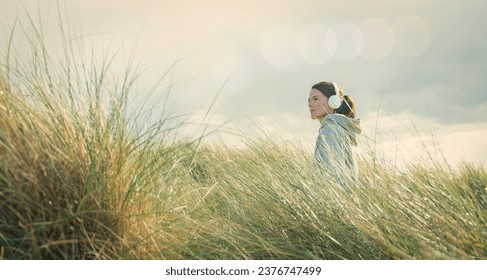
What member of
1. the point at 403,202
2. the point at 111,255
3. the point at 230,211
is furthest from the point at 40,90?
the point at 403,202

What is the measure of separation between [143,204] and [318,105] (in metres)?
2.60

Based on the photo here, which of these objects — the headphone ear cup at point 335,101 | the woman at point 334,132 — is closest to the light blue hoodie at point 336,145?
the woman at point 334,132

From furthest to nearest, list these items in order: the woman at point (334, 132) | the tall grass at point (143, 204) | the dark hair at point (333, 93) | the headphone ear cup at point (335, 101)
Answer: the dark hair at point (333, 93) → the headphone ear cup at point (335, 101) → the woman at point (334, 132) → the tall grass at point (143, 204)

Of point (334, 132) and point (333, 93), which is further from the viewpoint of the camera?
point (333, 93)

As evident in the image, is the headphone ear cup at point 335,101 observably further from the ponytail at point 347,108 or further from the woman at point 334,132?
the ponytail at point 347,108

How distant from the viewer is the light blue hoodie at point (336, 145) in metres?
3.51

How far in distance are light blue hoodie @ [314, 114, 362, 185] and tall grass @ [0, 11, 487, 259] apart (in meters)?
0.18

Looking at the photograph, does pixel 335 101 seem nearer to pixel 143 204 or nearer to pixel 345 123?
pixel 345 123

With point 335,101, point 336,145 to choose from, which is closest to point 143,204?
point 336,145

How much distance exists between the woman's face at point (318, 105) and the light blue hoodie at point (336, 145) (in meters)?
0.37

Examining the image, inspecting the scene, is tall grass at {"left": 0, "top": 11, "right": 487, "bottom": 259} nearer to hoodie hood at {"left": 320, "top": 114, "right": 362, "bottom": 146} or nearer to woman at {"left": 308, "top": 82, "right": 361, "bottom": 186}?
woman at {"left": 308, "top": 82, "right": 361, "bottom": 186}

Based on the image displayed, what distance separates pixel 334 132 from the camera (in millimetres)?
4195
